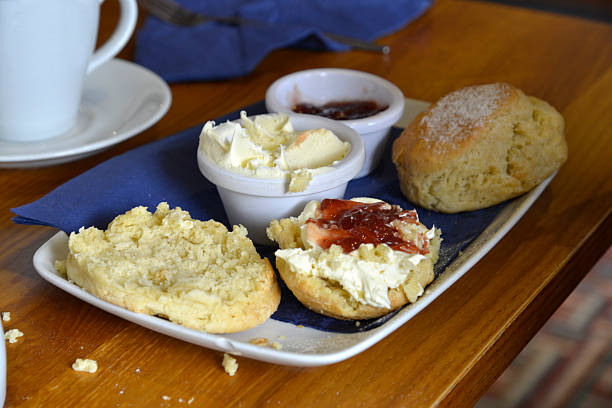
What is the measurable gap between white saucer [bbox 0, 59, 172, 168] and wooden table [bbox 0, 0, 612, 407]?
0.06 m

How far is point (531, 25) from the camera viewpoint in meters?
2.48

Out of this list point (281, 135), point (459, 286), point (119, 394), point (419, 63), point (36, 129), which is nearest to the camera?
point (119, 394)

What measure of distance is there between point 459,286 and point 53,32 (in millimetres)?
988

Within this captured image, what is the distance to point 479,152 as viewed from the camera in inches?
54.5

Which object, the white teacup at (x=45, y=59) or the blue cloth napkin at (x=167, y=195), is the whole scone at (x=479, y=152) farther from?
the white teacup at (x=45, y=59)

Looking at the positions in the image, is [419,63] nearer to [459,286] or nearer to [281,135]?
[281,135]

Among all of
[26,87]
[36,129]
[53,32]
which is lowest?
[36,129]

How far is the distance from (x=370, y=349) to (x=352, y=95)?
32.1 inches

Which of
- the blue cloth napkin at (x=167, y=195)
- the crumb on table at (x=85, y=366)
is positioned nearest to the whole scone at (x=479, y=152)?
the blue cloth napkin at (x=167, y=195)

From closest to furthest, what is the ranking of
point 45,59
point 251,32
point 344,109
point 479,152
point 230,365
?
point 230,365 < point 479,152 < point 45,59 < point 344,109 < point 251,32

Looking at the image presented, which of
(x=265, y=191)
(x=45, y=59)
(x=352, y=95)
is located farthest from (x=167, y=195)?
(x=352, y=95)

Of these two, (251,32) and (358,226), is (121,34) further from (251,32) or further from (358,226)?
(358,226)

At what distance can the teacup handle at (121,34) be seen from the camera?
1.67m

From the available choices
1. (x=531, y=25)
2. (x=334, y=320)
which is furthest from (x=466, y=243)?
(x=531, y=25)
